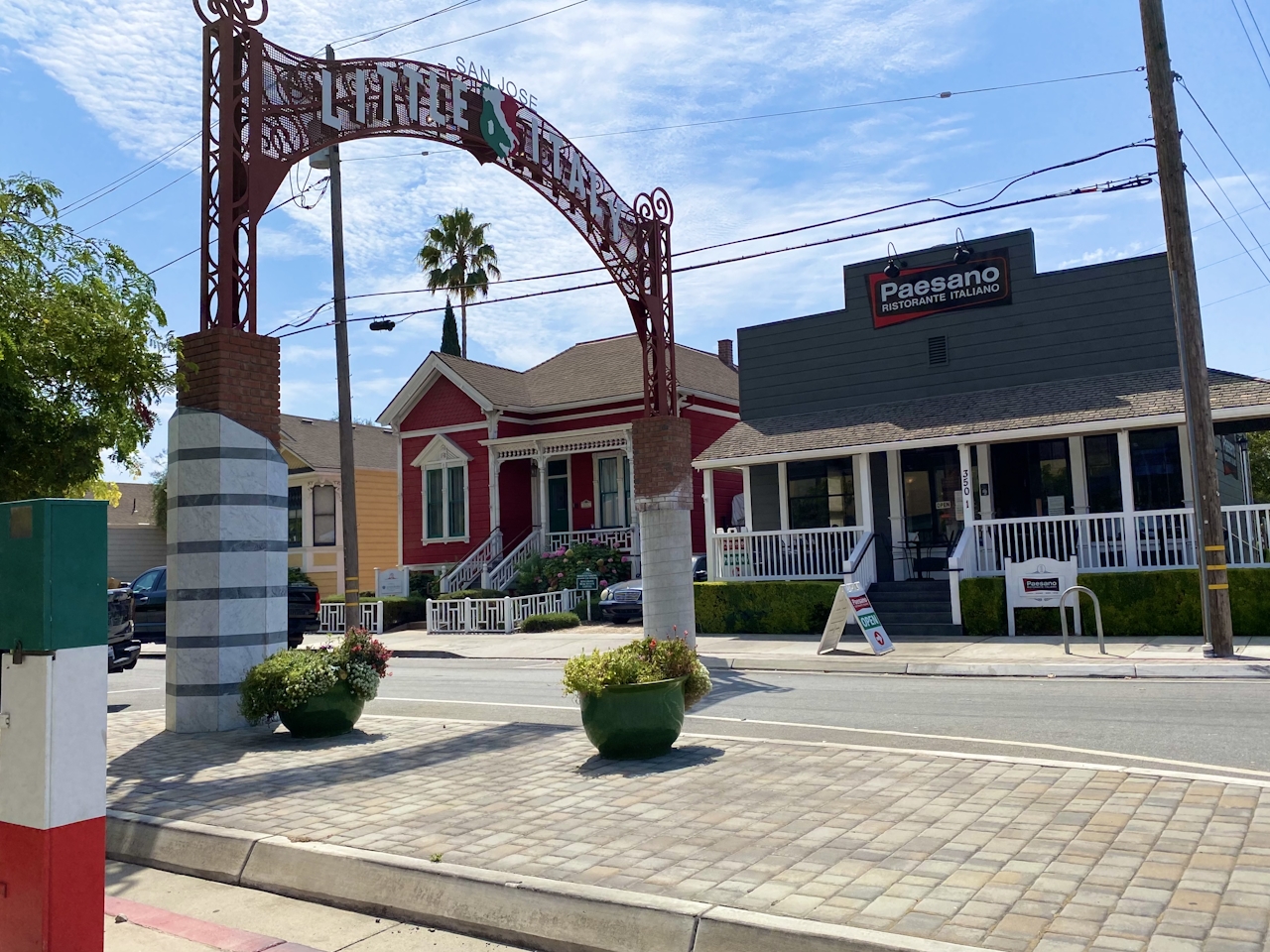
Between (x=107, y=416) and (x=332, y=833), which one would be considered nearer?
(x=332, y=833)

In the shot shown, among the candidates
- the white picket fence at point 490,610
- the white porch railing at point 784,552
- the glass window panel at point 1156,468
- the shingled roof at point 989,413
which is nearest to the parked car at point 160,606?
the white picket fence at point 490,610

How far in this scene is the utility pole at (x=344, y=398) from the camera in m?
21.3

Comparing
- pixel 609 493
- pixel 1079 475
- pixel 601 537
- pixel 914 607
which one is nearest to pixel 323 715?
pixel 914 607

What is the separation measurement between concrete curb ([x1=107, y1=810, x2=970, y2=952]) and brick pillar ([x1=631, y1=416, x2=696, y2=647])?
31.6 feet

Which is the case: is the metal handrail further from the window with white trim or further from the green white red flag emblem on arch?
the window with white trim

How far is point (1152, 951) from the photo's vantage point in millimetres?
4004

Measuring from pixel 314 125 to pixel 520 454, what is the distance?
1912cm

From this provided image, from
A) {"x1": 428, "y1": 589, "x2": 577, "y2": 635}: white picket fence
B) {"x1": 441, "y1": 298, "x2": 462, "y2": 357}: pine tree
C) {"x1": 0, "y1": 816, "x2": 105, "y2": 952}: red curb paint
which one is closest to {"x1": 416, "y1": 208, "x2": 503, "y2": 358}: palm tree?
{"x1": 441, "y1": 298, "x2": 462, "y2": 357}: pine tree

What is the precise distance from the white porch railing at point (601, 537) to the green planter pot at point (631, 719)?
63.8ft

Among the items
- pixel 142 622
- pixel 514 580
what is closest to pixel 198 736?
pixel 142 622

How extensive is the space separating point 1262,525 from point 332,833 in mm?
16736

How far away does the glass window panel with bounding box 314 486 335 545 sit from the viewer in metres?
35.2

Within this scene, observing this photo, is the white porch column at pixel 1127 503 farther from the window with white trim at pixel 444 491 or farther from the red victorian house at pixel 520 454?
the window with white trim at pixel 444 491

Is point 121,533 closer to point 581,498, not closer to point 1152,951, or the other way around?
point 581,498
